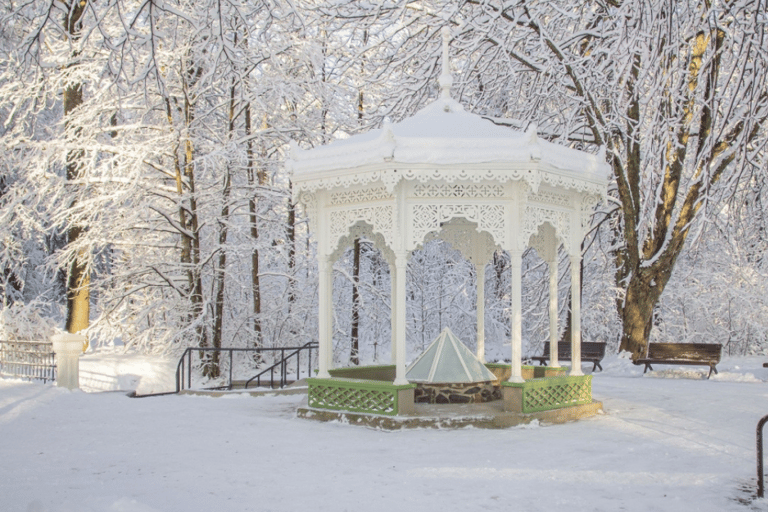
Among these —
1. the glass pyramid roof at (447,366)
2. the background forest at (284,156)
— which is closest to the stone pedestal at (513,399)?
the glass pyramid roof at (447,366)

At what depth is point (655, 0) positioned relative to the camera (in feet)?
27.1

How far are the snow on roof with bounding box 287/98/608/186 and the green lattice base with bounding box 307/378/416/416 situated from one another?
2.91m

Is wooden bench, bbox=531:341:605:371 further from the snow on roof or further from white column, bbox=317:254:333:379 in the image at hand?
white column, bbox=317:254:333:379

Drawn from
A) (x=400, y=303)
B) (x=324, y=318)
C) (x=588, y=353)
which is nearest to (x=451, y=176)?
(x=400, y=303)

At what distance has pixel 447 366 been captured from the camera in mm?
10367

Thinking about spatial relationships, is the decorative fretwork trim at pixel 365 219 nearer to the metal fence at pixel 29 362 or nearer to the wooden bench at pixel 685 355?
the metal fence at pixel 29 362

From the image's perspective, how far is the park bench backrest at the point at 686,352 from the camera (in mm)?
14367

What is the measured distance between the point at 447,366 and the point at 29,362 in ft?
30.1

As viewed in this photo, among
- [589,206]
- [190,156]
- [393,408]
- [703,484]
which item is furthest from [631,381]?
[190,156]

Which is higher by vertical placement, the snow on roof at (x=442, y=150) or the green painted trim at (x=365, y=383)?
the snow on roof at (x=442, y=150)

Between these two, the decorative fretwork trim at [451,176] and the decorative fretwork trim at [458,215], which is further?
the decorative fretwork trim at [458,215]

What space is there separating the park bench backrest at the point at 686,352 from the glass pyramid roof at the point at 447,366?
240 inches

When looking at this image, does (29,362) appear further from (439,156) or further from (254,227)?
(439,156)

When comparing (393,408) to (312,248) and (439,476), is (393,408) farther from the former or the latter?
(312,248)
